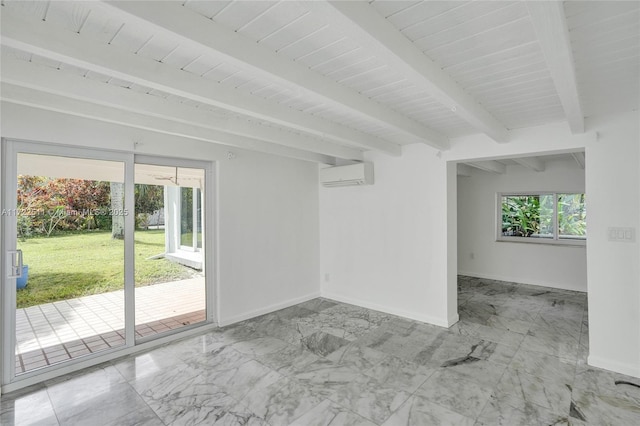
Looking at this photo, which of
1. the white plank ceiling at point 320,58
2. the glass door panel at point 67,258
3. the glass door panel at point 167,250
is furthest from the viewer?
the glass door panel at point 167,250

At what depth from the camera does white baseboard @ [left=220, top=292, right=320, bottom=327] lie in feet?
13.6

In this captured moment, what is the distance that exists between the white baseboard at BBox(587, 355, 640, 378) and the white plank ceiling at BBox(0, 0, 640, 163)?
2.21m

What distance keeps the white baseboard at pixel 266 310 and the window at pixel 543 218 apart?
4.38 m

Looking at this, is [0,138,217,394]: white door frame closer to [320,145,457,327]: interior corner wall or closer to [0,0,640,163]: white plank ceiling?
[0,0,640,163]: white plank ceiling

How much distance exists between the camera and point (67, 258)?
9.93 feet

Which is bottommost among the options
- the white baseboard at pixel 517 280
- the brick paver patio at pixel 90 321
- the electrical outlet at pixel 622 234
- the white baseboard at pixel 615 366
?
the white baseboard at pixel 615 366

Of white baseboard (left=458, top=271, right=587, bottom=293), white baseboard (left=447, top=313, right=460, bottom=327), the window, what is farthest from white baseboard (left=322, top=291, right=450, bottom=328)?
the window

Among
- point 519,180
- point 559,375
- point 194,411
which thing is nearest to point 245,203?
point 194,411

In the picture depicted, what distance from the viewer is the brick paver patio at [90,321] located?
9.30 ft

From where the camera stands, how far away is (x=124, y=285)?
131 inches

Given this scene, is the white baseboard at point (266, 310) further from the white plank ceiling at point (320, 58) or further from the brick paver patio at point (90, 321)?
the white plank ceiling at point (320, 58)

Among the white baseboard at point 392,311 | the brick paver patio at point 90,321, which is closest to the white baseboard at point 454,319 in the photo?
the white baseboard at point 392,311

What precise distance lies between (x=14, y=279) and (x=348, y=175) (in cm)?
384

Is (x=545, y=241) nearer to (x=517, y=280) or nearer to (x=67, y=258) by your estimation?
(x=517, y=280)
